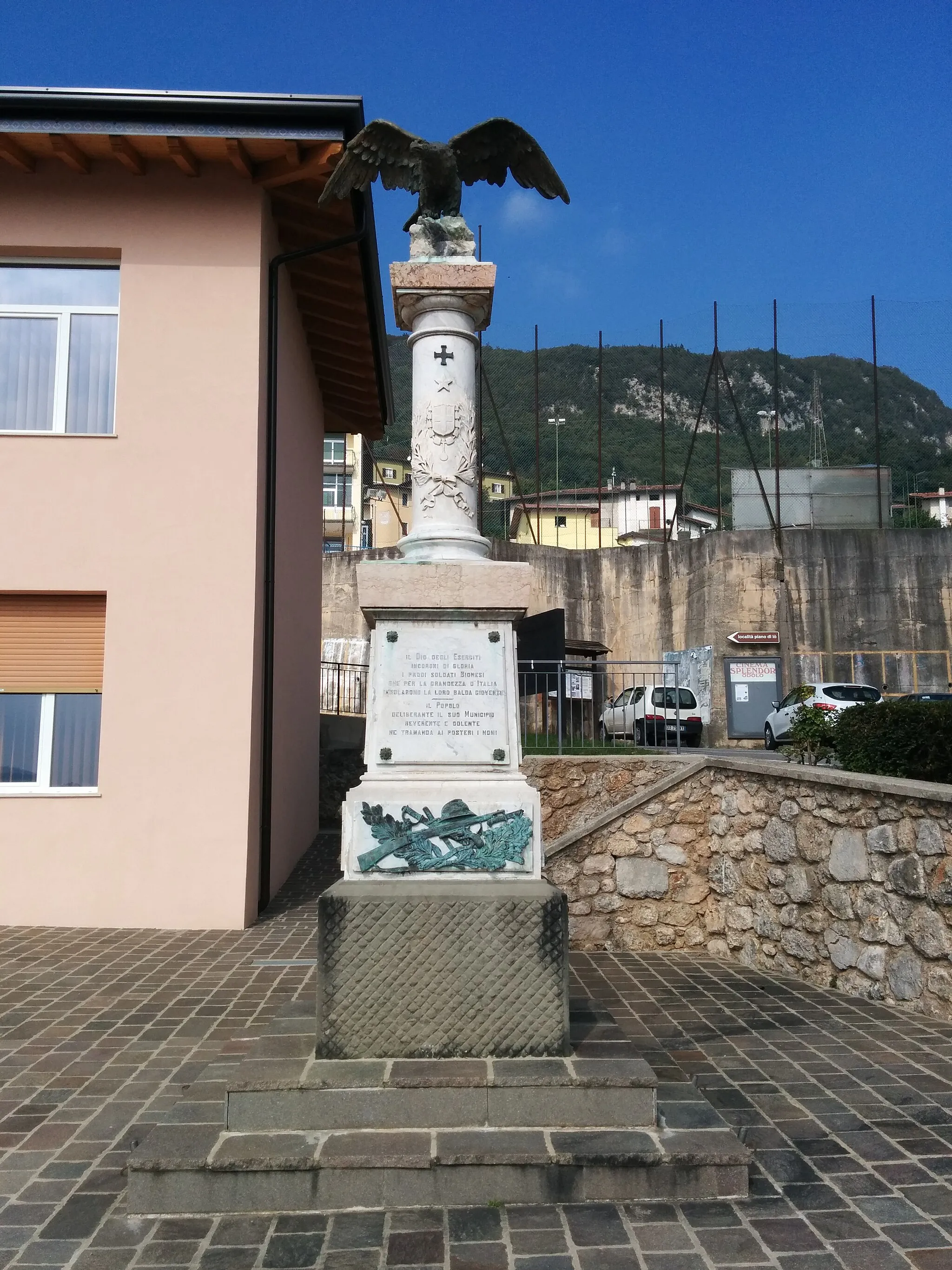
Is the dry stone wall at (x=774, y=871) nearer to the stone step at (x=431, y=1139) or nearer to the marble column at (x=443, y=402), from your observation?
the stone step at (x=431, y=1139)

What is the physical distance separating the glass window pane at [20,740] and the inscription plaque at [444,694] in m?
5.15

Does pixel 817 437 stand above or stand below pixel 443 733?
above

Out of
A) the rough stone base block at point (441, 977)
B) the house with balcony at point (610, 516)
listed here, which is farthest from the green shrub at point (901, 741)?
the house with balcony at point (610, 516)

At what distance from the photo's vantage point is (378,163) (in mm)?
5059

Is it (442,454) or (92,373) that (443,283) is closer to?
(442,454)

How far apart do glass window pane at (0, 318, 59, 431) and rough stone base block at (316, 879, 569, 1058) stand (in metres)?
6.68

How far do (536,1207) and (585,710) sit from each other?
330 inches

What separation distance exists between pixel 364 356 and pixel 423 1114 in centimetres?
1015

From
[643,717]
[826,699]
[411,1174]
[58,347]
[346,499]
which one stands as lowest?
[411,1174]

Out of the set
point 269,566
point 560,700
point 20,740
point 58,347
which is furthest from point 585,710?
point 58,347

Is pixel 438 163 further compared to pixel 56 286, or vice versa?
pixel 56 286

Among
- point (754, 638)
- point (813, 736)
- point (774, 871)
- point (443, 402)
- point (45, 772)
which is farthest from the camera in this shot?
point (754, 638)

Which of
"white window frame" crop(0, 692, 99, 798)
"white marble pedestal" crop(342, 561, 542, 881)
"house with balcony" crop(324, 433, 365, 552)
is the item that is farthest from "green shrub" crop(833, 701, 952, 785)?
"house with balcony" crop(324, 433, 365, 552)

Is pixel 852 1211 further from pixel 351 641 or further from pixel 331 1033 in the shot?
pixel 351 641
